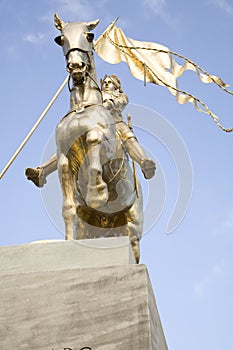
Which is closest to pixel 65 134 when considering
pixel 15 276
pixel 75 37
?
pixel 75 37

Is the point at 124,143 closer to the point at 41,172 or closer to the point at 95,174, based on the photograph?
the point at 41,172

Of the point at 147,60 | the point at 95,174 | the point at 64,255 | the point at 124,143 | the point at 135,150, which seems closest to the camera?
the point at 64,255

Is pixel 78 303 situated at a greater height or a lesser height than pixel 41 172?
lesser

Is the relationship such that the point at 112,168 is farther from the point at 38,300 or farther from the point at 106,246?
the point at 38,300

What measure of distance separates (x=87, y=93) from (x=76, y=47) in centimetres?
48

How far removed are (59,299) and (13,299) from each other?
384mm

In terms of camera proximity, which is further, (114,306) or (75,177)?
(75,177)

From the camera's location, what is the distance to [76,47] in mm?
8211

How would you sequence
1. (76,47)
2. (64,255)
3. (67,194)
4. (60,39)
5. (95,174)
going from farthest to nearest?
(60,39)
(76,47)
(67,194)
(95,174)
(64,255)

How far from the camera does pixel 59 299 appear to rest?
6.57m

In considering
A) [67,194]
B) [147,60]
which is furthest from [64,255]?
[147,60]

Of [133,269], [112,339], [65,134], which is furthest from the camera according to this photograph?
[65,134]

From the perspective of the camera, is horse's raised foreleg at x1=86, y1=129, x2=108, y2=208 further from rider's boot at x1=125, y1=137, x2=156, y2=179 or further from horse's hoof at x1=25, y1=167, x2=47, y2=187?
horse's hoof at x1=25, y1=167, x2=47, y2=187

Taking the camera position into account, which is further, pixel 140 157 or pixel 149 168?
pixel 140 157
